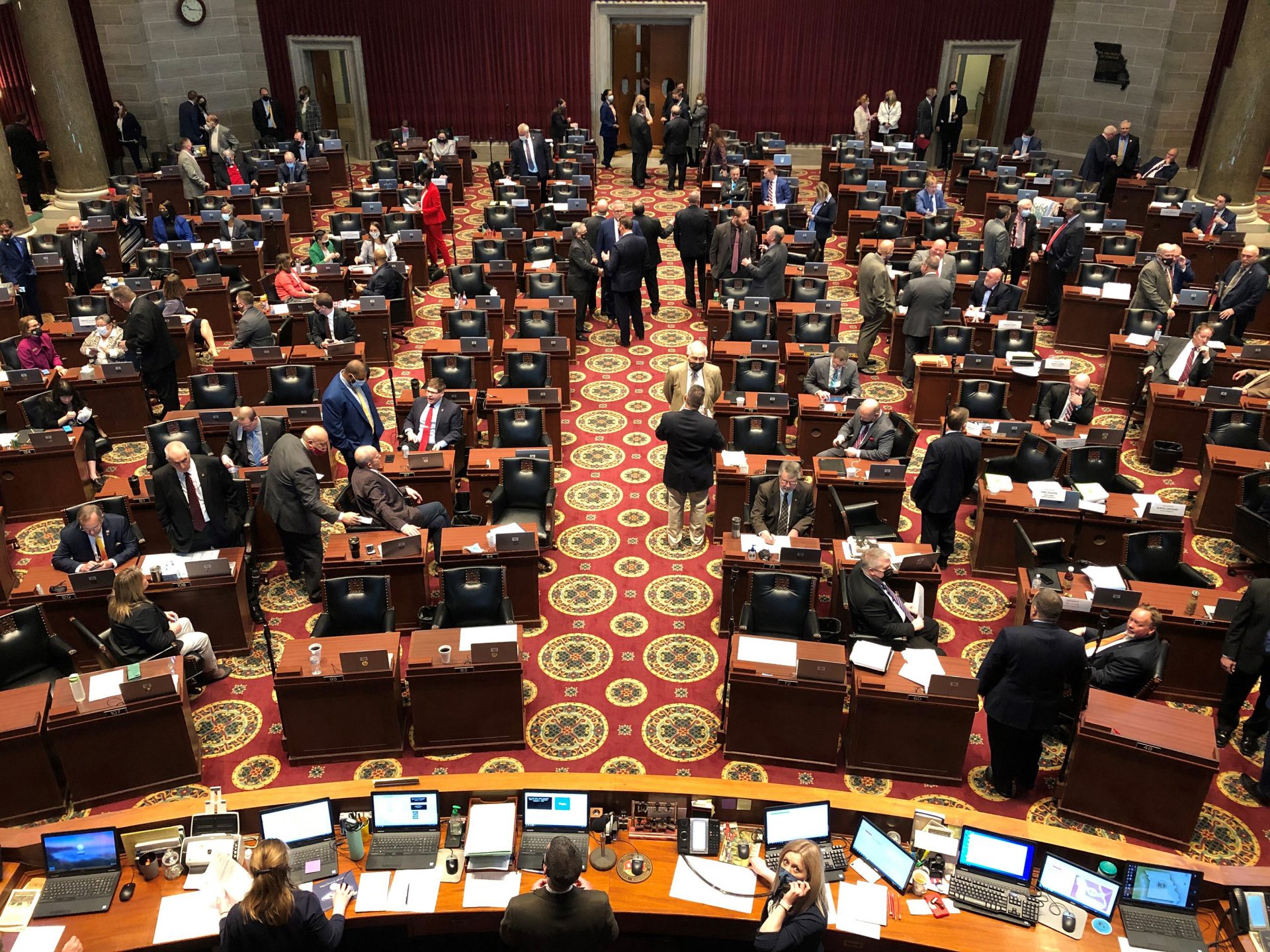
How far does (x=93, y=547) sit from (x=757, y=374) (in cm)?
574

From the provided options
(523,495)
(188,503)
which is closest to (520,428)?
(523,495)

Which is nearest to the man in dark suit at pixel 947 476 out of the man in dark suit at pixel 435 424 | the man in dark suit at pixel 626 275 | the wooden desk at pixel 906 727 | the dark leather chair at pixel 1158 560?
the dark leather chair at pixel 1158 560

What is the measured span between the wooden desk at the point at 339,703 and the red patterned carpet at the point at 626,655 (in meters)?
0.13

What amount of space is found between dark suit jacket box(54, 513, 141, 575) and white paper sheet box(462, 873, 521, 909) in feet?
12.8

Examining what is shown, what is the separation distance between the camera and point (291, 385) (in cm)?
951

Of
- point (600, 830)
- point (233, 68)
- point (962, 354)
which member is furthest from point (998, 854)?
point (233, 68)

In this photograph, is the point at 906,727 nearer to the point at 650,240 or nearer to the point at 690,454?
the point at 690,454

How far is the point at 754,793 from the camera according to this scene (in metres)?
5.04

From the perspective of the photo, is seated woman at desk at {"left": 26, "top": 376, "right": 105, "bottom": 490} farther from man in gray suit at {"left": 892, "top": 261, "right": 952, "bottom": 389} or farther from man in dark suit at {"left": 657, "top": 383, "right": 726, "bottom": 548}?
man in gray suit at {"left": 892, "top": 261, "right": 952, "bottom": 389}

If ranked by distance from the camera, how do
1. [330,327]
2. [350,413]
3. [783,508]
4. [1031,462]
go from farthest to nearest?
[330,327], [350,413], [1031,462], [783,508]

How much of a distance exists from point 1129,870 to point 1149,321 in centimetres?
758

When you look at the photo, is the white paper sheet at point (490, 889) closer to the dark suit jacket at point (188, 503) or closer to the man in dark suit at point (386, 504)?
the man in dark suit at point (386, 504)

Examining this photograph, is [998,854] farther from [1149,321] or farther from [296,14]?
[296,14]

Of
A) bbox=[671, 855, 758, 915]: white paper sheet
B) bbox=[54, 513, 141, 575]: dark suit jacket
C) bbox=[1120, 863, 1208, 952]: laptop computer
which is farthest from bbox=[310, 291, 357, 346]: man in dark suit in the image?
bbox=[1120, 863, 1208, 952]: laptop computer
